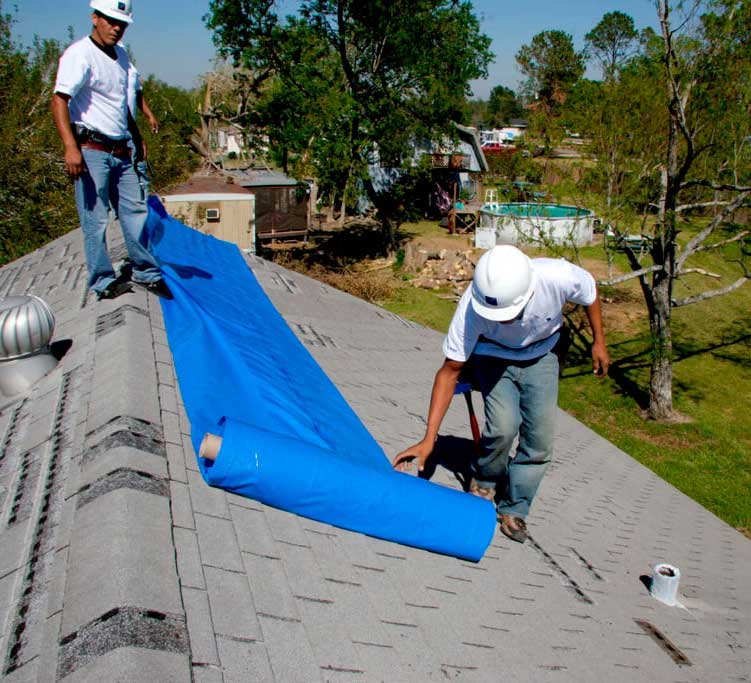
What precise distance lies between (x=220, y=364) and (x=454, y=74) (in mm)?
22356

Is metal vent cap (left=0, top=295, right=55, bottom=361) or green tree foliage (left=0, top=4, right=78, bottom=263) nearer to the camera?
metal vent cap (left=0, top=295, right=55, bottom=361)

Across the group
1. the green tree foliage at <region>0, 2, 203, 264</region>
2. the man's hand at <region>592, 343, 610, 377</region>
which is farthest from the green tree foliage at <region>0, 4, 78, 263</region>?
the man's hand at <region>592, 343, 610, 377</region>

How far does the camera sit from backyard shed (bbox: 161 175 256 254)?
18938mm

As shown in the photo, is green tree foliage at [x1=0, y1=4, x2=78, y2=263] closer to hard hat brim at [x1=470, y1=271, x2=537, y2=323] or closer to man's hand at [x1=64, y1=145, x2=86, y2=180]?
man's hand at [x1=64, y1=145, x2=86, y2=180]

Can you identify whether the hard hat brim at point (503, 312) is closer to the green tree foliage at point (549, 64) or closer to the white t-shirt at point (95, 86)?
the white t-shirt at point (95, 86)

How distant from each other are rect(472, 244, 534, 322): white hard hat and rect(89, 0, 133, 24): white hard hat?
8.95 feet

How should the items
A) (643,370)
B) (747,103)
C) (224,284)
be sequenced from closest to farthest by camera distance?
1. (224,284)
2. (747,103)
3. (643,370)

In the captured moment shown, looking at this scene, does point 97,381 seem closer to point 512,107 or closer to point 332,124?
point 332,124

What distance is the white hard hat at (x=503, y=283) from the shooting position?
138 inches

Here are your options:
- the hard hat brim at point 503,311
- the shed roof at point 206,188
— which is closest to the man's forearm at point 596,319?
the hard hat brim at point 503,311

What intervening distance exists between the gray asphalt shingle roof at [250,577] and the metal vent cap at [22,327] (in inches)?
9.3

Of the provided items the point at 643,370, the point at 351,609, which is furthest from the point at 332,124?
the point at 351,609

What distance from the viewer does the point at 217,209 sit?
19.8 meters

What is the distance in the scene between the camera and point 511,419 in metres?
3.92
